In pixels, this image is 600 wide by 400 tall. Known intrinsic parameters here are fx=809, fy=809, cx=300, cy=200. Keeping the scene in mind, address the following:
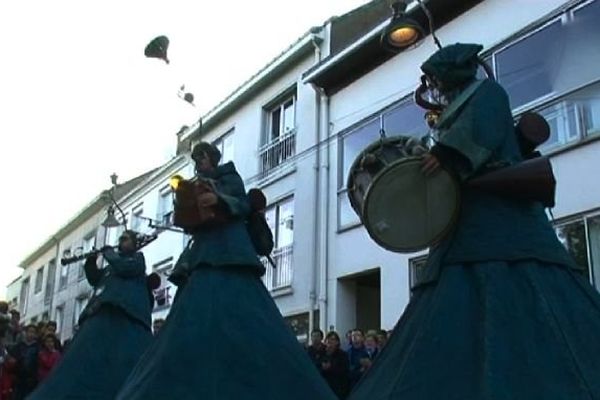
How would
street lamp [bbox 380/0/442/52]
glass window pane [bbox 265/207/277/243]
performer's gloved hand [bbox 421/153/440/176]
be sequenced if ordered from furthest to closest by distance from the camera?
glass window pane [bbox 265/207/277/243] → street lamp [bbox 380/0/442/52] → performer's gloved hand [bbox 421/153/440/176]

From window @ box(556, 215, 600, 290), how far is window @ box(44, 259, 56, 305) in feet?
86.7

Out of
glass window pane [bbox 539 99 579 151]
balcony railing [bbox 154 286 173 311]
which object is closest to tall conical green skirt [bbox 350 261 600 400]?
glass window pane [bbox 539 99 579 151]

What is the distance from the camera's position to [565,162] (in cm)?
1010

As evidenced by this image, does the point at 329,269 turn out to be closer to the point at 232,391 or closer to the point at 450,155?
the point at 232,391

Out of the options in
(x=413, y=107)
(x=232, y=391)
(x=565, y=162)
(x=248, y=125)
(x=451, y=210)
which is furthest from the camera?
Answer: (x=248, y=125)

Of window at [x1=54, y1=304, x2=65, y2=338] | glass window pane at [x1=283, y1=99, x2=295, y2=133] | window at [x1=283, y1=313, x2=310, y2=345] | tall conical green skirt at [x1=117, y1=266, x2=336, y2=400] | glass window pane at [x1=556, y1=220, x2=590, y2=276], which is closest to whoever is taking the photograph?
tall conical green skirt at [x1=117, y1=266, x2=336, y2=400]

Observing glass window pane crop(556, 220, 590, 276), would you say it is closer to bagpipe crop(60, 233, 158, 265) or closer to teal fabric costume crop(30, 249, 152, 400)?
bagpipe crop(60, 233, 158, 265)

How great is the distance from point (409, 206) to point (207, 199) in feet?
6.65

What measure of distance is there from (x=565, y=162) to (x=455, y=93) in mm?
6916

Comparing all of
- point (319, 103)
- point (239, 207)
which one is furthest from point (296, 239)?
point (239, 207)

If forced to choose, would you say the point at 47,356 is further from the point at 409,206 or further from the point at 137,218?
the point at 137,218

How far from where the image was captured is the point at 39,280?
1398 inches

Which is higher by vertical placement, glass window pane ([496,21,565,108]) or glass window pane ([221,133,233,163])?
glass window pane ([221,133,233,163])

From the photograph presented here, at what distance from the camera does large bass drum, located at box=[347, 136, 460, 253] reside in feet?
10.9
